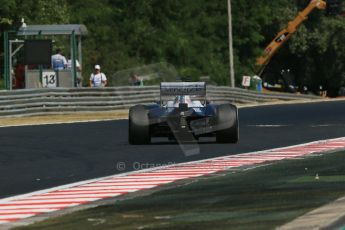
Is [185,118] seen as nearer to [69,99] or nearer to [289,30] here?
[69,99]

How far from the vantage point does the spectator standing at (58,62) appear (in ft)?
125

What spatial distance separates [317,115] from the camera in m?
34.5

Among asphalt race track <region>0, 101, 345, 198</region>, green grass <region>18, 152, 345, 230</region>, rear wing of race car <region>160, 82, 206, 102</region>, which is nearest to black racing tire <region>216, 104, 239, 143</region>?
asphalt race track <region>0, 101, 345, 198</region>

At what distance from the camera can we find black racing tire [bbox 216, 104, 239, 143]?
67.5 feet

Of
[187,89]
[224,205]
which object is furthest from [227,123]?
[224,205]

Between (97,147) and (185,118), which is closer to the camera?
(185,118)

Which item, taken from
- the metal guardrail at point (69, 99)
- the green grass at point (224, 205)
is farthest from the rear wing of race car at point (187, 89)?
the metal guardrail at point (69, 99)

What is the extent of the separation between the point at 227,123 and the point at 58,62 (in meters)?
18.3

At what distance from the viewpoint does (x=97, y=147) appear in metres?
21.4

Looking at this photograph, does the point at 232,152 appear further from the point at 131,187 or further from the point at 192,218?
the point at 192,218

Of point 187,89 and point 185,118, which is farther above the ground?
point 187,89

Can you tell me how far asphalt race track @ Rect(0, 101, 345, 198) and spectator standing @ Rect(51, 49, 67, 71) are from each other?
708cm

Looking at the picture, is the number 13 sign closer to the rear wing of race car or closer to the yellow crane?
the rear wing of race car

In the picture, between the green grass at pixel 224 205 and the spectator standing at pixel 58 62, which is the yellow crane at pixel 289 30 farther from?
the green grass at pixel 224 205
